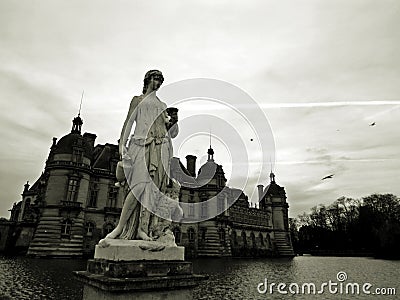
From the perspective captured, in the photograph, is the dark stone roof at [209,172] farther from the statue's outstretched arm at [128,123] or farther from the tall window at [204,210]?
the statue's outstretched arm at [128,123]

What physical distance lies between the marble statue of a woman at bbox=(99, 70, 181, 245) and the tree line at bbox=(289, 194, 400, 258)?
5388 centimetres

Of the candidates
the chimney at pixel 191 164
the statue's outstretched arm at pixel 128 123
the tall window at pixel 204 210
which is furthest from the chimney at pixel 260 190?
the statue's outstretched arm at pixel 128 123

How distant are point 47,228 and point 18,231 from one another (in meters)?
5.17

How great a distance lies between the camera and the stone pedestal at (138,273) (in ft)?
11.4

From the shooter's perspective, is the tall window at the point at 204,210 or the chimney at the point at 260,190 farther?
the chimney at the point at 260,190

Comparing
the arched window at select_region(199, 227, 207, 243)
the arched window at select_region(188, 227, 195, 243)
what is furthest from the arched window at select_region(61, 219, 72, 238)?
the arched window at select_region(199, 227, 207, 243)

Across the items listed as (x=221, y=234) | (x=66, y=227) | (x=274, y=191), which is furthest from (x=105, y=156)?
(x=274, y=191)

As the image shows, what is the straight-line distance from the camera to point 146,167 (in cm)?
448

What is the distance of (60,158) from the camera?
3195cm

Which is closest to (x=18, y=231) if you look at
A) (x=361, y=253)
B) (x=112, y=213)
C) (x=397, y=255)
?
(x=112, y=213)

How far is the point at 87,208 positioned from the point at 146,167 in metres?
31.6

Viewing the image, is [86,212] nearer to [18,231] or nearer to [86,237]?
[86,237]

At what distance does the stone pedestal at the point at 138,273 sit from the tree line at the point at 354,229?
53.9 m
